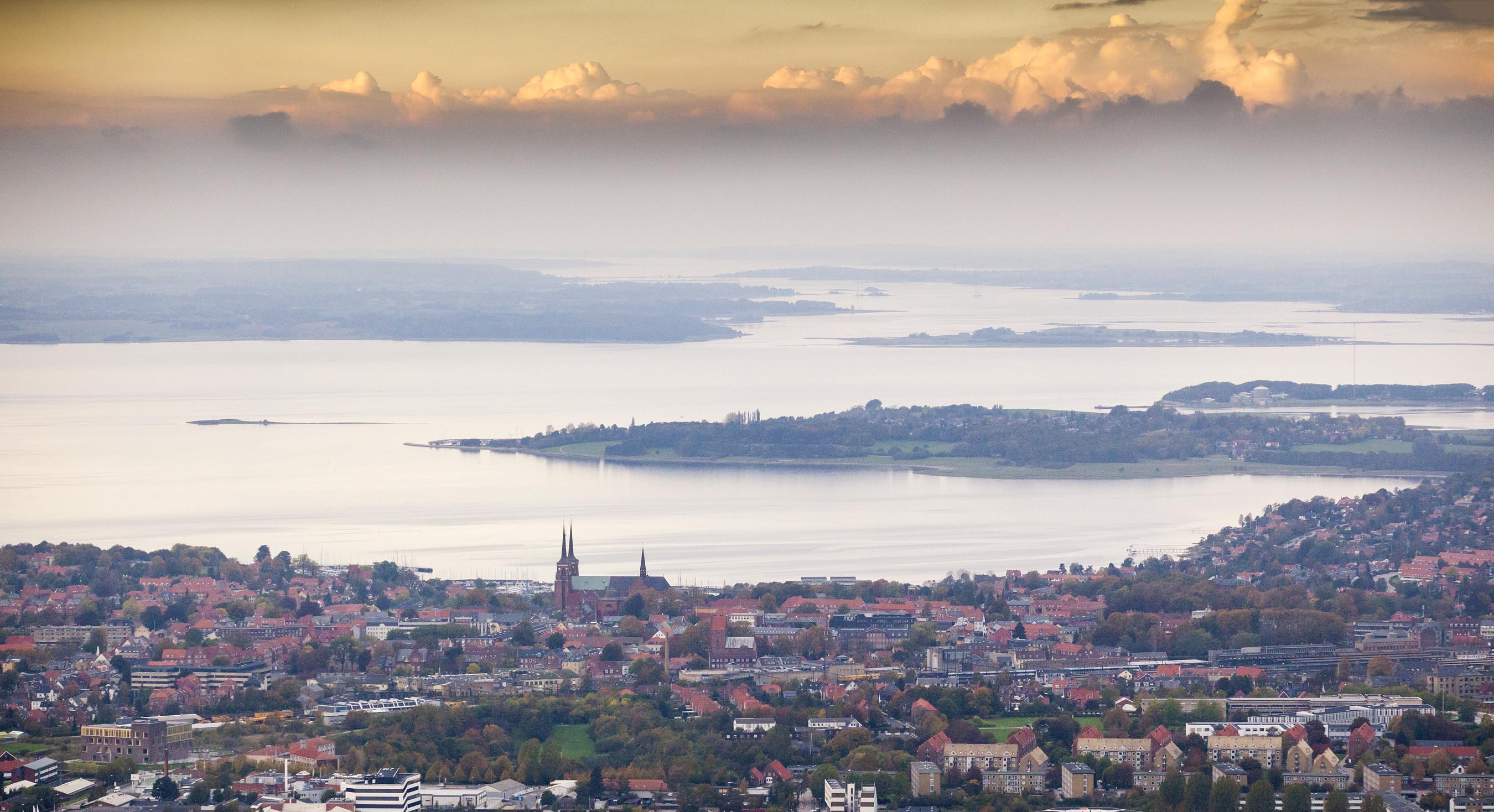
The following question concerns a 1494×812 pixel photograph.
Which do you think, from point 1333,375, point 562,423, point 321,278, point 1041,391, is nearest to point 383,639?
point 562,423

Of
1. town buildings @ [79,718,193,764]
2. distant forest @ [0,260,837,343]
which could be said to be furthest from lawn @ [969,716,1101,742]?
distant forest @ [0,260,837,343]

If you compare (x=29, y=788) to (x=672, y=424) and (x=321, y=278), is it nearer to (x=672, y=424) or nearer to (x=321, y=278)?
(x=672, y=424)

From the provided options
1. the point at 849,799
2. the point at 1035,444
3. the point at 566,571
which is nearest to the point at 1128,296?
the point at 1035,444

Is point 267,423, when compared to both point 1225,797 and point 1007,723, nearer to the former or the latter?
point 1007,723

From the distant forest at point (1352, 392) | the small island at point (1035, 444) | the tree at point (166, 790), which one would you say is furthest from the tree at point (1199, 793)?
the distant forest at point (1352, 392)

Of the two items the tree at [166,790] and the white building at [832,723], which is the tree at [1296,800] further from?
the tree at [166,790]

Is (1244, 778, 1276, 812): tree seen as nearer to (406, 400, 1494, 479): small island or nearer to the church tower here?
the church tower
